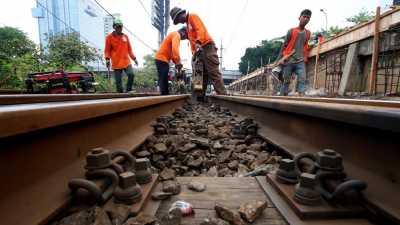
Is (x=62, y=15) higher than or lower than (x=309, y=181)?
higher

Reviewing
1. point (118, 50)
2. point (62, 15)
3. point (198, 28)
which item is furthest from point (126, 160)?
point (62, 15)

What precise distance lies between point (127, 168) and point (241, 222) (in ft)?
2.27

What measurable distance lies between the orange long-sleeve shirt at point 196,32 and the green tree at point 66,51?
394 inches

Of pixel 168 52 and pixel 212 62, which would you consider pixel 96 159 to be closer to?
pixel 168 52

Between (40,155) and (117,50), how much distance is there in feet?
22.1

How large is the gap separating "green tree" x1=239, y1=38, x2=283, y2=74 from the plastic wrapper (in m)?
43.9

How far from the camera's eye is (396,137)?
2.95 feet

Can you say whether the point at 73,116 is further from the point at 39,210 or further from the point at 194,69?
the point at 194,69

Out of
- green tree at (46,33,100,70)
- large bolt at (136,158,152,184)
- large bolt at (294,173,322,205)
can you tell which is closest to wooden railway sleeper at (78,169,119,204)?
large bolt at (136,158,152,184)

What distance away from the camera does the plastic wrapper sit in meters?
0.98

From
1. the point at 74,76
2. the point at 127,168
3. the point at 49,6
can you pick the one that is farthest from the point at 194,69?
the point at 49,6

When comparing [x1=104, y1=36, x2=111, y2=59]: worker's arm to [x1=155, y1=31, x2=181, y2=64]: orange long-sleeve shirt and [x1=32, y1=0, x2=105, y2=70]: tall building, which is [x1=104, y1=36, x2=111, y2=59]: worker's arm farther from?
[x1=32, y1=0, x2=105, y2=70]: tall building

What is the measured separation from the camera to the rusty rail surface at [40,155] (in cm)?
71

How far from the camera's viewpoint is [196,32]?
6.05 metres
